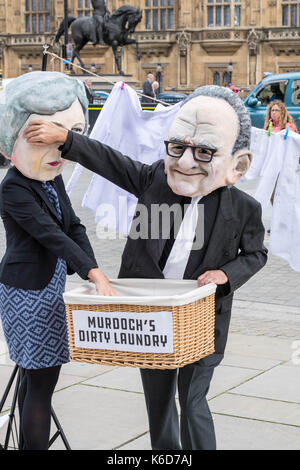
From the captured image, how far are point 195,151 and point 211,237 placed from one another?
33cm

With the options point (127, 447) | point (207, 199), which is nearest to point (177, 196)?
point (207, 199)

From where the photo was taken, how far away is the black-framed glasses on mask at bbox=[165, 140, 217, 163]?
Answer: 11.0ft

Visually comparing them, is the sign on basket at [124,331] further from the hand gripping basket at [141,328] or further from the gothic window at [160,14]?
the gothic window at [160,14]

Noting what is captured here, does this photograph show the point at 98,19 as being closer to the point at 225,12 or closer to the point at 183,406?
the point at 225,12

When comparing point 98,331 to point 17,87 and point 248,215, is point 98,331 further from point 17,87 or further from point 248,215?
point 17,87

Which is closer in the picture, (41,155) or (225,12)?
(41,155)

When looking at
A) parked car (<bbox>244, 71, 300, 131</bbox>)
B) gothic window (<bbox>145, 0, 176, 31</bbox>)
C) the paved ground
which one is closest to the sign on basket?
the paved ground

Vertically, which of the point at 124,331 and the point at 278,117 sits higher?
the point at 124,331

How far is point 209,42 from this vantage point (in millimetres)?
45219

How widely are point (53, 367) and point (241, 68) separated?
4267 centimetres

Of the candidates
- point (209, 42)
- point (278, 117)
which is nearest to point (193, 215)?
point (278, 117)

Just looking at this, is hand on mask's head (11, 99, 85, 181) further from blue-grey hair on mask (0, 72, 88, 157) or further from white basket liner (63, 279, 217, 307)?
white basket liner (63, 279, 217, 307)

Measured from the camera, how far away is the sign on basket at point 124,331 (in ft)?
9.89

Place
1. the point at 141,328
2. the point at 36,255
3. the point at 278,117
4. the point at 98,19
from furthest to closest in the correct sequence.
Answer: the point at 98,19 < the point at 278,117 < the point at 36,255 < the point at 141,328
